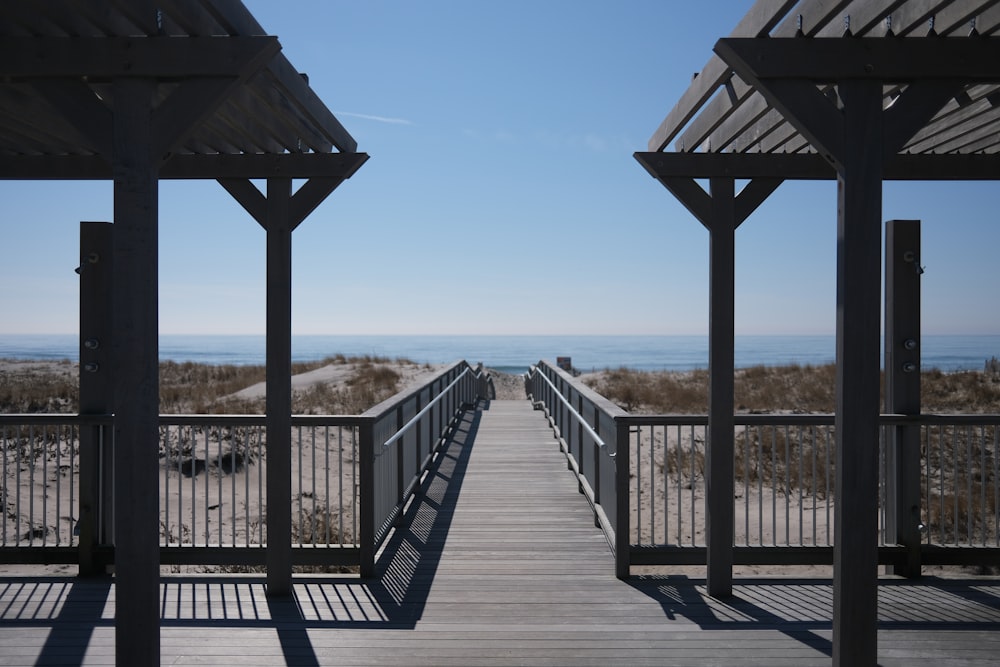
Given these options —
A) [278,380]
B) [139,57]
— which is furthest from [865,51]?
[278,380]

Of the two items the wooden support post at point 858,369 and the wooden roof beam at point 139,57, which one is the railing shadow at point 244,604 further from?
the wooden roof beam at point 139,57

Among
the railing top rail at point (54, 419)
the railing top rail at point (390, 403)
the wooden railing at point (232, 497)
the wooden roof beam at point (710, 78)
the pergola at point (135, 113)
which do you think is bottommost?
the wooden railing at point (232, 497)

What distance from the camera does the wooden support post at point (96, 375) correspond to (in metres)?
5.58

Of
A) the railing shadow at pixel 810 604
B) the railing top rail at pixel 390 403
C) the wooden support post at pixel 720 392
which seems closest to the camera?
the railing shadow at pixel 810 604

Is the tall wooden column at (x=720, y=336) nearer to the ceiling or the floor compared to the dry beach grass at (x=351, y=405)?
nearer to the ceiling

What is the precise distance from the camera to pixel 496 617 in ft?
15.3

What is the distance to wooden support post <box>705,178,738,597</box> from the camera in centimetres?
501

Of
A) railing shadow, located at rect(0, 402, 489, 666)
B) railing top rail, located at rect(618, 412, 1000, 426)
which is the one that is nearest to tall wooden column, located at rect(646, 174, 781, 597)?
railing top rail, located at rect(618, 412, 1000, 426)

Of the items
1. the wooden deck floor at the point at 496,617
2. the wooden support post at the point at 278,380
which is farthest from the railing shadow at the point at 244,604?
the wooden support post at the point at 278,380

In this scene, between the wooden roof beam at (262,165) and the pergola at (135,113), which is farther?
the wooden roof beam at (262,165)

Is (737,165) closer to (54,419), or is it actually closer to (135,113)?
(135,113)

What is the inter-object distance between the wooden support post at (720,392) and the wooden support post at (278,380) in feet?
9.26

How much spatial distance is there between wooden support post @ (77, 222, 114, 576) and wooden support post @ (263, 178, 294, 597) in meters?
1.41

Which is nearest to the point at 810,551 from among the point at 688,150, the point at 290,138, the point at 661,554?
the point at 661,554
